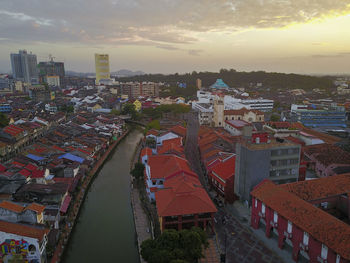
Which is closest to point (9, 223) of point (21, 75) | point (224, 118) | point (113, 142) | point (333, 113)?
point (113, 142)

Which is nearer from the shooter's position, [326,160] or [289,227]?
[289,227]

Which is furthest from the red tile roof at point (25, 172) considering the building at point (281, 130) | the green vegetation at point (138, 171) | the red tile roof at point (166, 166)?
the building at point (281, 130)

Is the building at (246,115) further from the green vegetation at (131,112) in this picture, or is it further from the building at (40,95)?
the building at (40,95)

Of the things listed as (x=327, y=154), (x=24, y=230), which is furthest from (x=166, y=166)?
(x=327, y=154)

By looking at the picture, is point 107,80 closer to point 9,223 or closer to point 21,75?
point 21,75

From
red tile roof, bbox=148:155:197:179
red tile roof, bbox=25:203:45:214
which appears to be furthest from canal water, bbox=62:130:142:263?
red tile roof, bbox=148:155:197:179

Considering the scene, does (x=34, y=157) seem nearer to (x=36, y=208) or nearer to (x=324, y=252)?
(x=36, y=208)

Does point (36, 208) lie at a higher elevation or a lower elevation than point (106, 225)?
higher
